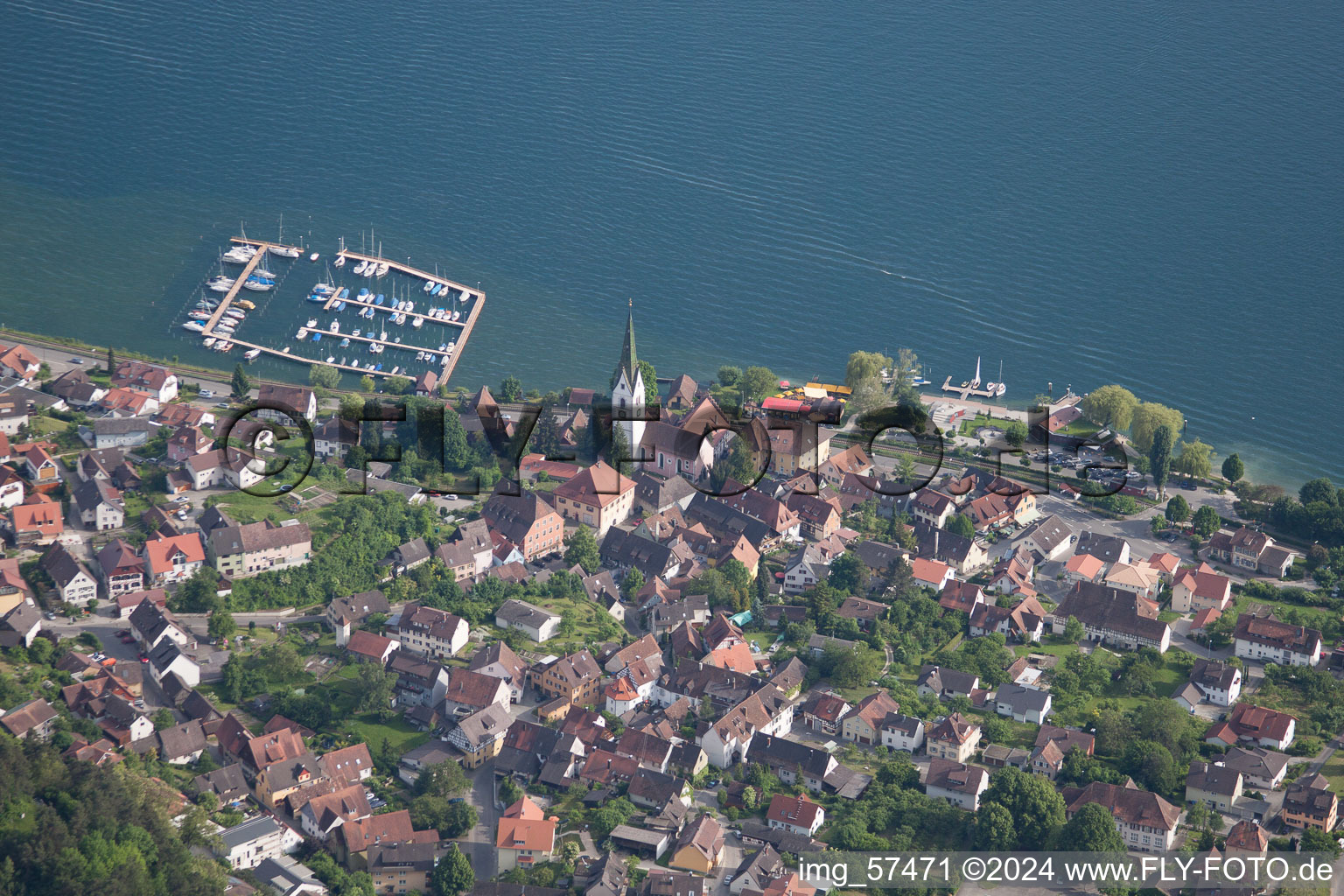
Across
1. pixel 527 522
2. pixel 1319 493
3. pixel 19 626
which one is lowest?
pixel 19 626

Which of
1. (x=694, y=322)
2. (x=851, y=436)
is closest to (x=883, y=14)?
(x=694, y=322)

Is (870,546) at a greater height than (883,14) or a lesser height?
lesser

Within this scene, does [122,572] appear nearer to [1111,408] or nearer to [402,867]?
[402,867]

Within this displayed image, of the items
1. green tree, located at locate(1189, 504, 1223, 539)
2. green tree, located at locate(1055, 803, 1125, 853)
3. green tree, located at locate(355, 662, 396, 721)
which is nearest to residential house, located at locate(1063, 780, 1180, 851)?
green tree, located at locate(1055, 803, 1125, 853)

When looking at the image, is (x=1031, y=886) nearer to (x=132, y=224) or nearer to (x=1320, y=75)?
(x=132, y=224)

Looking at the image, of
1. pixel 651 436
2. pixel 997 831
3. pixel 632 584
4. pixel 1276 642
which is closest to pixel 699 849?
pixel 997 831
